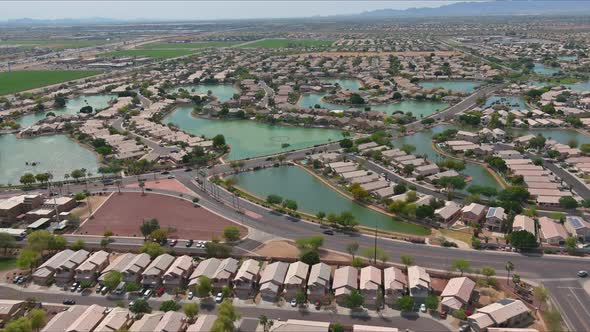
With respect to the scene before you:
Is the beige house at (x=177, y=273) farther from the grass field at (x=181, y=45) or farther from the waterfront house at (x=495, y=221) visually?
the grass field at (x=181, y=45)

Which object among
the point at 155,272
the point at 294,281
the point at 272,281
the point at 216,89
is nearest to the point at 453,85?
the point at 216,89

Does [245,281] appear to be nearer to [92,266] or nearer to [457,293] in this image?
[92,266]

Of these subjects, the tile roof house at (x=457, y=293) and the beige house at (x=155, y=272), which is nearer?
the tile roof house at (x=457, y=293)

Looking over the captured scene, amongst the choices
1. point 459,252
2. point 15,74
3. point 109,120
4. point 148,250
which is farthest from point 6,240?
point 15,74

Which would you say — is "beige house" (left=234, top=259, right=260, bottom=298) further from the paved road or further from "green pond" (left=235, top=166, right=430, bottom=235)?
"green pond" (left=235, top=166, right=430, bottom=235)

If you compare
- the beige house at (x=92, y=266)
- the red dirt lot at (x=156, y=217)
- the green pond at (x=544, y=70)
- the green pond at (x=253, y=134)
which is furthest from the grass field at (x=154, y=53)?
the beige house at (x=92, y=266)

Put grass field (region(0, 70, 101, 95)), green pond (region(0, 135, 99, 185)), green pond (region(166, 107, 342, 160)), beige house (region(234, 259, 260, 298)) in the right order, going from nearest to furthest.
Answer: beige house (region(234, 259, 260, 298))
green pond (region(0, 135, 99, 185))
green pond (region(166, 107, 342, 160))
grass field (region(0, 70, 101, 95))

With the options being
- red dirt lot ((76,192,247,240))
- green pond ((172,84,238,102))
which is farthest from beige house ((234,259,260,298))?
green pond ((172,84,238,102))
